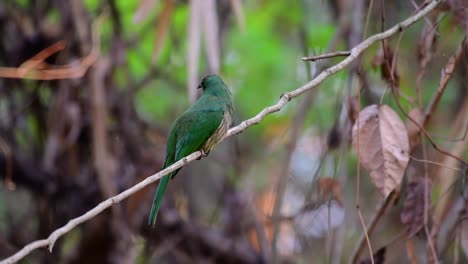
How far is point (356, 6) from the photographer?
15.8 feet

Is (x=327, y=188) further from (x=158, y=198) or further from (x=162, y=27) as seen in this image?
(x=162, y=27)

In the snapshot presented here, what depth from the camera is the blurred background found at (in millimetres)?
4492

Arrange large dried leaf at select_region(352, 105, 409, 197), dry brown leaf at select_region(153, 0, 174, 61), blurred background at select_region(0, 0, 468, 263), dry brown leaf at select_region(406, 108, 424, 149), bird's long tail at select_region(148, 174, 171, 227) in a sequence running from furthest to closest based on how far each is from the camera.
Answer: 1. dry brown leaf at select_region(153, 0, 174, 61)
2. blurred background at select_region(0, 0, 468, 263)
3. dry brown leaf at select_region(406, 108, 424, 149)
4. bird's long tail at select_region(148, 174, 171, 227)
5. large dried leaf at select_region(352, 105, 409, 197)

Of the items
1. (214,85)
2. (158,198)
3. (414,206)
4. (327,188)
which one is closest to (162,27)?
(214,85)

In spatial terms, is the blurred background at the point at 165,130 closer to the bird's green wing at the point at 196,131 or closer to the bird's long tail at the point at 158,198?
the bird's green wing at the point at 196,131

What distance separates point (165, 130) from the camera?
6.05 meters

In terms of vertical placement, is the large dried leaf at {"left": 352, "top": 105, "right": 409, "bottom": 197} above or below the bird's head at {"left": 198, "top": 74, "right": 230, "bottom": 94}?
below

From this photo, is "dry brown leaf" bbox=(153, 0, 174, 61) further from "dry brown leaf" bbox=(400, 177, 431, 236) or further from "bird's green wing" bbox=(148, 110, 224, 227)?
"dry brown leaf" bbox=(400, 177, 431, 236)

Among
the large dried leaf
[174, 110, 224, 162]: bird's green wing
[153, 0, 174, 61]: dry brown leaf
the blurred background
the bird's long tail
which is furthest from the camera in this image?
[153, 0, 174, 61]: dry brown leaf

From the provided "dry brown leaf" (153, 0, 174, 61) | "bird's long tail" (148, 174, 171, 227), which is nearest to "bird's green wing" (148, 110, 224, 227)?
"bird's long tail" (148, 174, 171, 227)

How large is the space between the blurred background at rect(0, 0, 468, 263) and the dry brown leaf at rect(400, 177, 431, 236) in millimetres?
469

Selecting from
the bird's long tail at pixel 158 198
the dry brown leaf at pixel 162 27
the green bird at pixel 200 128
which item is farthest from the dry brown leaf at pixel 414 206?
the dry brown leaf at pixel 162 27

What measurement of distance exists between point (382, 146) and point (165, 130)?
332cm

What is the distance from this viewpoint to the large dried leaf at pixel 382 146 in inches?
114
